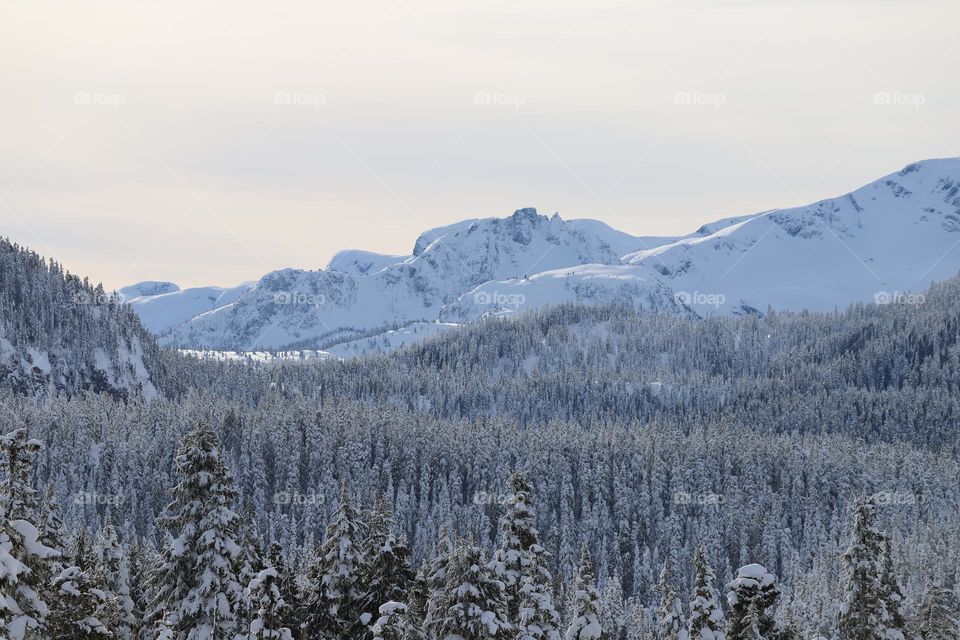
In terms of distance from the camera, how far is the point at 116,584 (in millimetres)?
42844

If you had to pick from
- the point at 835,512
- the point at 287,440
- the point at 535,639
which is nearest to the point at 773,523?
the point at 835,512

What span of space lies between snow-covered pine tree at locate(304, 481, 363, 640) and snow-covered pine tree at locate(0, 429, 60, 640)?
10.1 m

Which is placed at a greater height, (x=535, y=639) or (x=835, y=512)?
(x=535, y=639)

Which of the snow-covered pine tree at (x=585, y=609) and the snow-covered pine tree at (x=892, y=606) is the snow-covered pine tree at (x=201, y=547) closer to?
the snow-covered pine tree at (x=585, y=609)

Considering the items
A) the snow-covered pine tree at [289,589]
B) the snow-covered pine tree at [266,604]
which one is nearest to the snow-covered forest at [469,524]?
the snow-covered pine tree at [266,604]

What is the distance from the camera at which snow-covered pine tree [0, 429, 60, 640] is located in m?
22.5

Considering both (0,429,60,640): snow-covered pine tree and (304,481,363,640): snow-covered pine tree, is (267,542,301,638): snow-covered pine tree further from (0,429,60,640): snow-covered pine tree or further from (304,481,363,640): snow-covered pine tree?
(0,429,60,640): snow-covered pine tree

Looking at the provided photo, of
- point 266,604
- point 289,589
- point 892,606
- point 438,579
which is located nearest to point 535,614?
point 438,579

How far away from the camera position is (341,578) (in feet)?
121

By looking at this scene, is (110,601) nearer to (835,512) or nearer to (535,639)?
(535,639)

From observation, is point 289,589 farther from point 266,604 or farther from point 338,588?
point 266,604

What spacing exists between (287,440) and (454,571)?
447 feet

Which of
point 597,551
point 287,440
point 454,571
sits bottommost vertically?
point 597,551

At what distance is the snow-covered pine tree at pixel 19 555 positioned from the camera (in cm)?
2255
